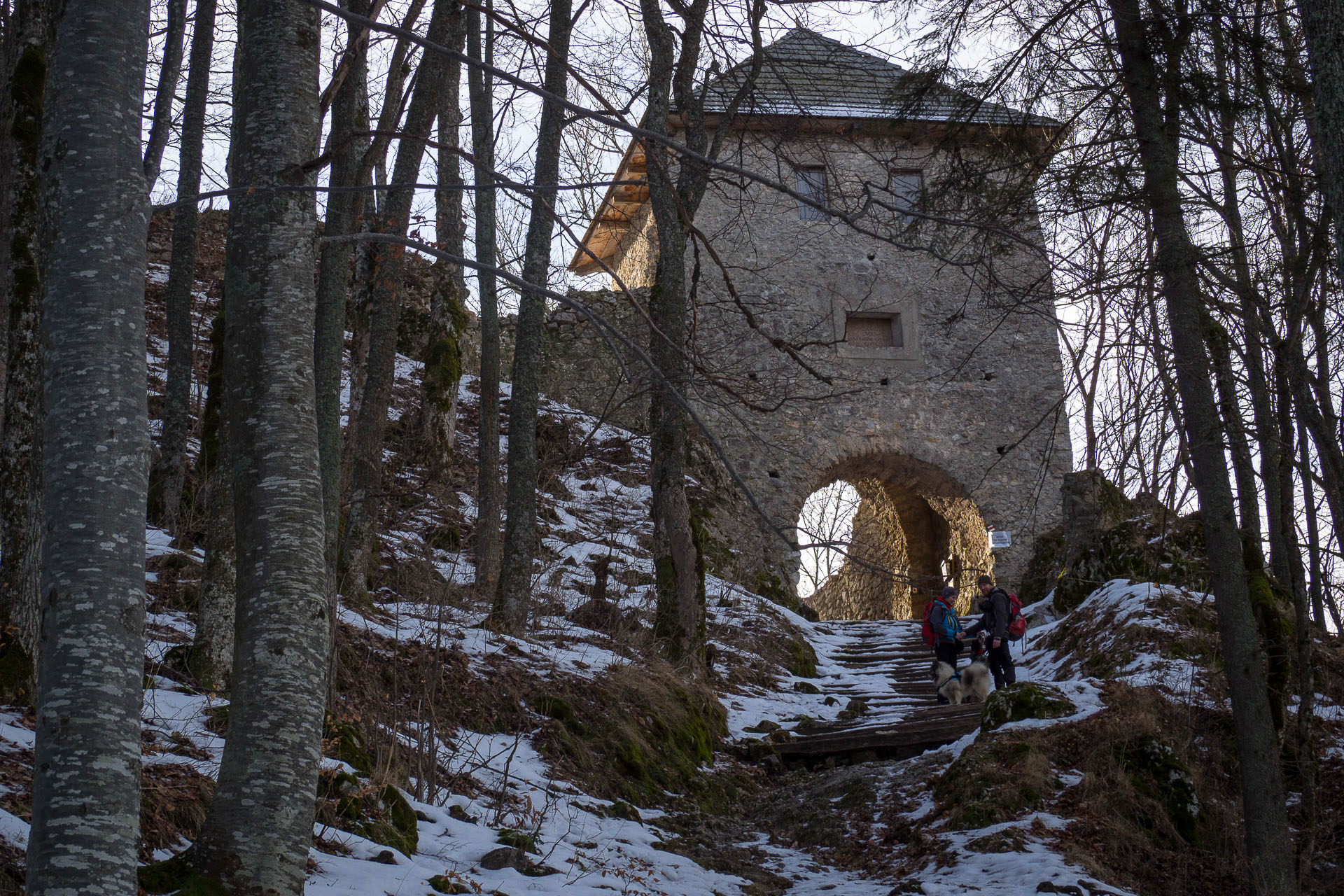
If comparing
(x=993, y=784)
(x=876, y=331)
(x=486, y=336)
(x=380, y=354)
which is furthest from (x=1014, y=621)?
(x=876, y=331)

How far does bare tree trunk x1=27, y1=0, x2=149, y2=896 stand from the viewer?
6.72 feet

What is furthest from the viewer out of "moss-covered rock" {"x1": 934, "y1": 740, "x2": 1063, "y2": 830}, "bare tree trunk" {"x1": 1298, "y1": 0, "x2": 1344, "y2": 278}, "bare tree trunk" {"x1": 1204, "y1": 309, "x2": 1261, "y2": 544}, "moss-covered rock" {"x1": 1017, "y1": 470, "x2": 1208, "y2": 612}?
"moss-covered rock" {"x1": 1017, "y1": 470, "x2": 1208, "y2": 612}

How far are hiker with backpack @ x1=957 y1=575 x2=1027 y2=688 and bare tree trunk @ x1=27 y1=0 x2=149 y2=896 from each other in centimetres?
775

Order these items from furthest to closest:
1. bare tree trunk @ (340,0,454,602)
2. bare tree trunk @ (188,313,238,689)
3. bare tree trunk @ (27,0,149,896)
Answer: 1. bare tree trunk @ (340,0,454,602)
2. bare tree trunk @ (188,313,238,689)
3. bare tree trunk @ (27,0,149,896)

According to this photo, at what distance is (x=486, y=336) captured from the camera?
31.9 feet

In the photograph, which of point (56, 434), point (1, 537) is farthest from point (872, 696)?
point (56, 434)

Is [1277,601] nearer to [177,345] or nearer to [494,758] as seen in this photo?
[494,758]

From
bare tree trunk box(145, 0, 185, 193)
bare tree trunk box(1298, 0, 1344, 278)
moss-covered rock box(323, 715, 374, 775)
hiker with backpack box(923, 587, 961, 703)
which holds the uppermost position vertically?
bare tree trunk box(145, 0, 185, 193)

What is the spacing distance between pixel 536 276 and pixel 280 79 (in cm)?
517

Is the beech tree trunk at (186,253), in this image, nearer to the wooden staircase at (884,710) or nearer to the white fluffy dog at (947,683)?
the wooden staircase at (884,710)

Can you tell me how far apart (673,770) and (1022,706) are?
2.30 m

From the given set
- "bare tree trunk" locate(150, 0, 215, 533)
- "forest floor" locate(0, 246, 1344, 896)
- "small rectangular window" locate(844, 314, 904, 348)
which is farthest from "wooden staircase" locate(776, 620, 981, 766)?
"small rectangular window" locate(844, 314, 904, 348)

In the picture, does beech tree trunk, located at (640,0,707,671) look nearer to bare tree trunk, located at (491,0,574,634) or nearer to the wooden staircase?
bare tree trunk, located at (491,0,574,634)

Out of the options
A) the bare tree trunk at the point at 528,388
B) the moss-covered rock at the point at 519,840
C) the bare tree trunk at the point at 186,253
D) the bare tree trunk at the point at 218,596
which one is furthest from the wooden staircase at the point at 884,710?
the bare tree trunk at the point at 186,253
